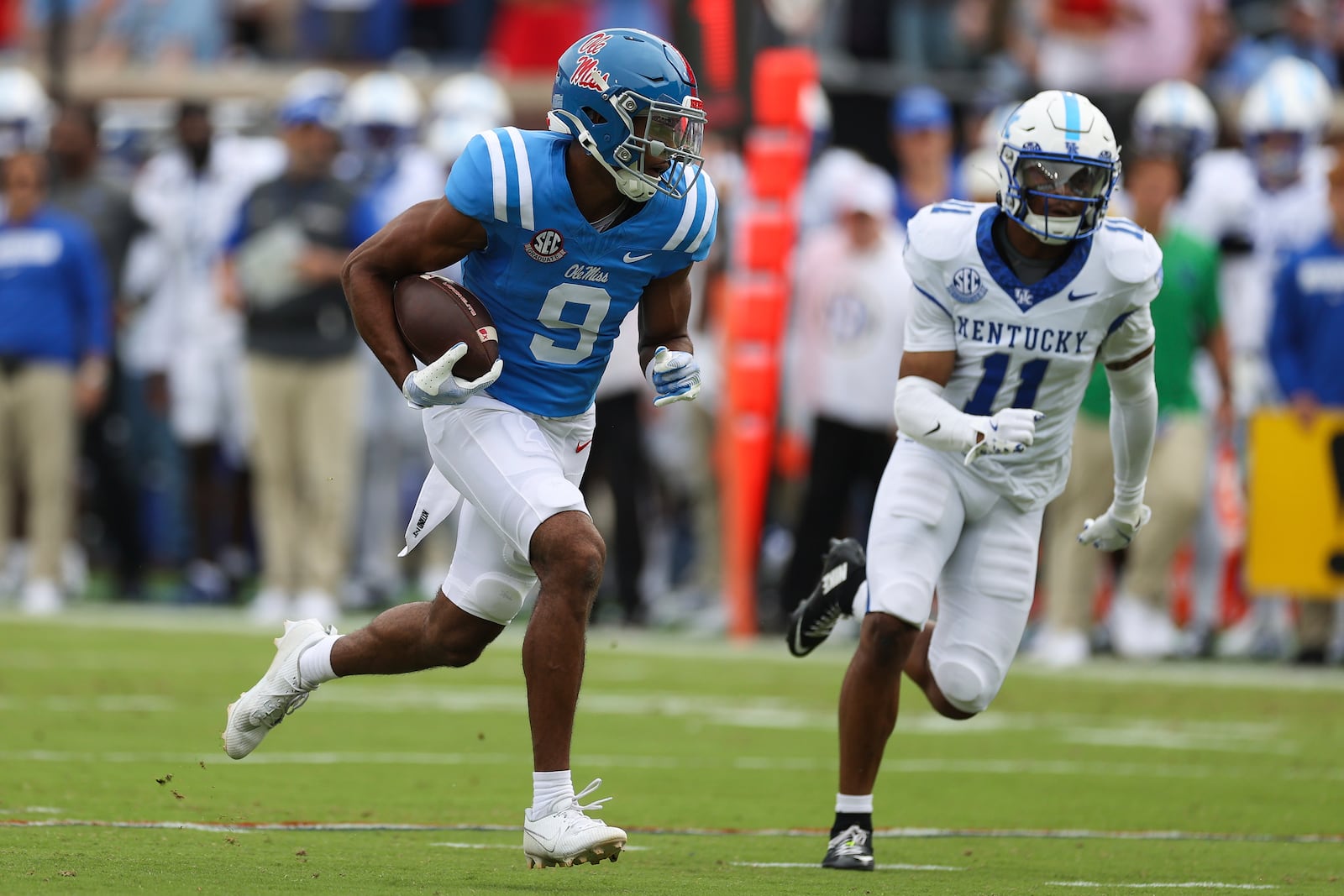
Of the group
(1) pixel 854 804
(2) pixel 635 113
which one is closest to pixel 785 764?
(1) pixel 854 804

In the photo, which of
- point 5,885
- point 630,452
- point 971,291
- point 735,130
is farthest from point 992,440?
point 735,130

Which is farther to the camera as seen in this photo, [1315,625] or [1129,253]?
[1315,625]

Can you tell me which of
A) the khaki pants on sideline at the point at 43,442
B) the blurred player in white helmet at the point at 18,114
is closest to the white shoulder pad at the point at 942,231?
the khaki pants on sideline at the point at 43,442

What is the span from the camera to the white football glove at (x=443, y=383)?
5512 mm

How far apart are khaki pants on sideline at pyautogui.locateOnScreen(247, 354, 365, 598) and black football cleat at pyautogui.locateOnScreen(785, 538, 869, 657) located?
5495 millimetres

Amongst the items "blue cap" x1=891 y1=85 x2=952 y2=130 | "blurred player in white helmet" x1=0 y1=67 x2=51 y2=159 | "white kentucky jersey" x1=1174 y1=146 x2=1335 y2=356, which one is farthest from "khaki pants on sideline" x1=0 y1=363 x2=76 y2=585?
"white kentucky jersey" x1=1174 y1=146 x2=1335 y2=356

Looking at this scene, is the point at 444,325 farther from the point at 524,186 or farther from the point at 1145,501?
the point at 1145,501

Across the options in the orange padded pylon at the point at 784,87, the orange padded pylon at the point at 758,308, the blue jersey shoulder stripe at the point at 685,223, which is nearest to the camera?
the blue jersey shoulder stripe at the point at 685,223

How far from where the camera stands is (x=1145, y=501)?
10844mm

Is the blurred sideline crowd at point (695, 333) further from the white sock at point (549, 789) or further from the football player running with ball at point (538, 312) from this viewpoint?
the white sock at point (549, 789)

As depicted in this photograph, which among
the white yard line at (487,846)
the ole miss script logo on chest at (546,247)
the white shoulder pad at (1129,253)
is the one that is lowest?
the white yard line at (487,846)

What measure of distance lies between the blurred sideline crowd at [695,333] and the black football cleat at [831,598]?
438 centimetres

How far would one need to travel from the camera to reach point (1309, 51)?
1310cm

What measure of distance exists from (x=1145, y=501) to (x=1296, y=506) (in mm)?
692
